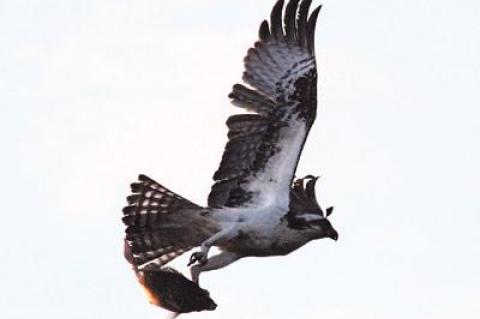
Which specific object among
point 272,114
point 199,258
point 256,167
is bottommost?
point 199,258

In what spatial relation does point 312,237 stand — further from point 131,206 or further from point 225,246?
point 131,206

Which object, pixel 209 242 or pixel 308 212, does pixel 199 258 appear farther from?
pixel 308 212

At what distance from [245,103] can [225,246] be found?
1.52 meters

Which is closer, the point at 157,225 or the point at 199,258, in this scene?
the point at 199,258

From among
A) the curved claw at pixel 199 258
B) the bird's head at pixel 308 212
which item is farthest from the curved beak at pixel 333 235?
the curved claw at pixel 199 258

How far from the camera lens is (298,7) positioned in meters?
15.2

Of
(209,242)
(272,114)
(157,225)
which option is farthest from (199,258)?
(272,114)

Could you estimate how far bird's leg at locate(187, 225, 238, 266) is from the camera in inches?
574

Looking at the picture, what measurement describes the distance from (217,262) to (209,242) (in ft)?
1.60

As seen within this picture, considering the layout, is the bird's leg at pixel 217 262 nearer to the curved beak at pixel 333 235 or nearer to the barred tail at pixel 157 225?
the barred tail at pixel 157 225

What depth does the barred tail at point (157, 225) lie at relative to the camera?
15.2 m

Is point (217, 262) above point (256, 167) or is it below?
below

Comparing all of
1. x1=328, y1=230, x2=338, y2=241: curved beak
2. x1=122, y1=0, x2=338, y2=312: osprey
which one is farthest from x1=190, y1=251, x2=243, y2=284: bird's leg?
x1=328, y1=230, x2=338, y2=241: curved beak

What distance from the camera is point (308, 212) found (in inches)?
600
